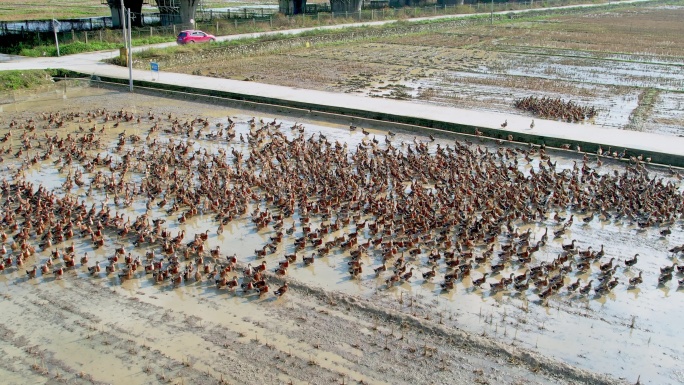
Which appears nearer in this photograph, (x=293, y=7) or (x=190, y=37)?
(x=190, y=37)

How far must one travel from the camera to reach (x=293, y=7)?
6838 centimetres

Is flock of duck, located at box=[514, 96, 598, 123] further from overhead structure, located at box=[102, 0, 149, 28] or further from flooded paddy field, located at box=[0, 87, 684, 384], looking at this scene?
overhead structure, located at box=[102, 0, 149, 28]

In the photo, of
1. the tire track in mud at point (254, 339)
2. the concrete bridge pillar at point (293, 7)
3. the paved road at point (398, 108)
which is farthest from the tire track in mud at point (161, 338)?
the concrete bridge pillar at point (293, 7)

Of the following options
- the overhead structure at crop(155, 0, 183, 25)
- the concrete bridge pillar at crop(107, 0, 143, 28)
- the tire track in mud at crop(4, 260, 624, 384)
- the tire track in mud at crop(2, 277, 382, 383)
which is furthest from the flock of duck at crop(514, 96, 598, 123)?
the overhead structure at crop(155, 0, 183, 25)

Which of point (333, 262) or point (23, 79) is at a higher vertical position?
point (23, 79)

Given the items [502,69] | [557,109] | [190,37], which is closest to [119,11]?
[190,37]

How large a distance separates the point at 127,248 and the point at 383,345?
6.12 m

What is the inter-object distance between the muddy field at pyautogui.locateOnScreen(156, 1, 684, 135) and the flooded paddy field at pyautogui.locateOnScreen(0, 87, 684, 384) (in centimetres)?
950

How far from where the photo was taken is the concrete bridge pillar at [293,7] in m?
67.4

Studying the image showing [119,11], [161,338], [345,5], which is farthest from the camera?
[345,5]

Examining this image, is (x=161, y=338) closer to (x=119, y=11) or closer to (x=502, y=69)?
(x=502, y=69)

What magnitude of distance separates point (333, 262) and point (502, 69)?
28.7 meters

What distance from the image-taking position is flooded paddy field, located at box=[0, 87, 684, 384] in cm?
1002

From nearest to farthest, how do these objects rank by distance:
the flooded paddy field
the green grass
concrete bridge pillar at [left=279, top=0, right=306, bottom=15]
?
the flooded paddy field < the green grass < concrete bridge pillar at [left=279, top=0, right=306, bottom=15]
